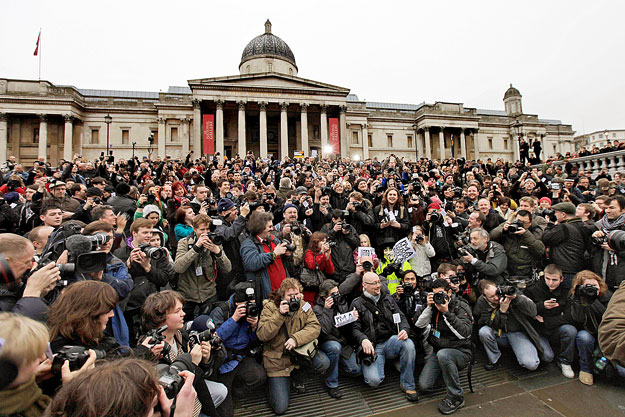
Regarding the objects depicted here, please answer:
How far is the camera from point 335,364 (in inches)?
172

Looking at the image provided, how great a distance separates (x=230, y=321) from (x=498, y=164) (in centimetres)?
1934

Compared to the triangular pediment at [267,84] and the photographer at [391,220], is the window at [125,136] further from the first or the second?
the photographer at [391,220]

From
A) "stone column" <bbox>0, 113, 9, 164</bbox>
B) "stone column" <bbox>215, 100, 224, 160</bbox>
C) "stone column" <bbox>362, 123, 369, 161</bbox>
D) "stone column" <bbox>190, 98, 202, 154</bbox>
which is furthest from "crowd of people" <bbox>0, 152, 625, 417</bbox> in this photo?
"stone column" <bbox>0, 113, 9, 164</bbox>

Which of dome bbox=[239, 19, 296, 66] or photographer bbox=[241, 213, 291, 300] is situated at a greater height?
dome bbox=[239, 19, 296, 66]

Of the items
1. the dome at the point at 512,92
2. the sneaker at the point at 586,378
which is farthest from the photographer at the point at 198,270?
the dome at the point at 512,92

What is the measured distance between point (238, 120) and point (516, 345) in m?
38.1

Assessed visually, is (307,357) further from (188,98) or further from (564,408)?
(188,98)

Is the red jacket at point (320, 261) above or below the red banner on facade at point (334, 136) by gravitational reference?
below

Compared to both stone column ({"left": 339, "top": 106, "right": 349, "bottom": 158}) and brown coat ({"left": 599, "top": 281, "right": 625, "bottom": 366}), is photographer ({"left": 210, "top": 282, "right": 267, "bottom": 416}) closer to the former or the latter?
brown coat ({"left": 599, "top": 281, "right": 625, "bottom": 366})

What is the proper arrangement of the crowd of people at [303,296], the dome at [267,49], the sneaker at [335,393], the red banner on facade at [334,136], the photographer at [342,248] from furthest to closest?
the dome at [267,49]
the red banner on facade at [334,136]
the photographer at [342,248]
the sneaker at [335,393]
the crowd of people at [303,296]

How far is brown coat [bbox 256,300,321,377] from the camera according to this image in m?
3.89

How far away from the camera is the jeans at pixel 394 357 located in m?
4.30

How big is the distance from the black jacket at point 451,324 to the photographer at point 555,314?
134 cm

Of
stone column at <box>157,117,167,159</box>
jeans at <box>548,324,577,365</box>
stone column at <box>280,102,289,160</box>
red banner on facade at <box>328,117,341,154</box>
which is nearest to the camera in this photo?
jeans at <box>548,324,577,365</box>
